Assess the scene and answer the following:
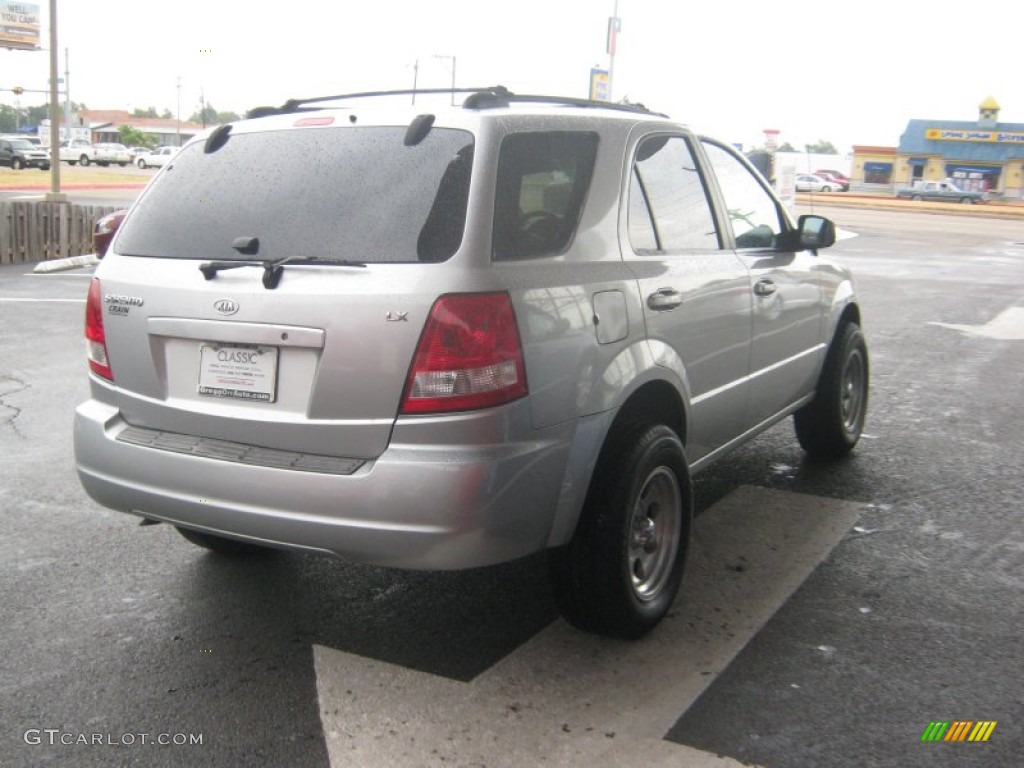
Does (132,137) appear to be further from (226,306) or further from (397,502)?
(397,502)

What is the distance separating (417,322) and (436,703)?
1.21 m

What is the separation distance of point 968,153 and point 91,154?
5953 centimetres

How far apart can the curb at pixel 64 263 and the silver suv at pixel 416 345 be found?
12.3m

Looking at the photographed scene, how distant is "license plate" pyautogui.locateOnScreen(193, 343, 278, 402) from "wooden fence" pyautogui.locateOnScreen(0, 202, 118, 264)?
14.1 metres

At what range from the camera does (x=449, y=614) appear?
13.0 feet

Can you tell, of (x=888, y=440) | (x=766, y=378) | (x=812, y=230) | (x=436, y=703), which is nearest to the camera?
(x=436, y=703)

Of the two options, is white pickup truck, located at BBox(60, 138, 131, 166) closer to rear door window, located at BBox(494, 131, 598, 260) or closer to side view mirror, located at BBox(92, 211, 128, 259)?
side view mirror, located at BBox(92, 211, 128, 259)

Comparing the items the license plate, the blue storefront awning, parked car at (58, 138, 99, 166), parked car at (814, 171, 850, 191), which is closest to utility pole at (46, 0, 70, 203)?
the license plate

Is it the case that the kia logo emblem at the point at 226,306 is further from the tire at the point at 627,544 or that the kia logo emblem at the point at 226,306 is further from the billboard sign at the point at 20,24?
the billboard sign at the point at 20,24

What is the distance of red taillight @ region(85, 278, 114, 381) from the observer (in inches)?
145

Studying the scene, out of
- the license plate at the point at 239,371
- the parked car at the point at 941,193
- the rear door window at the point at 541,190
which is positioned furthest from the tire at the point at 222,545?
the parked car at the point at 941,193

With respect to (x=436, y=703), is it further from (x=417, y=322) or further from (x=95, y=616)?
(x=95, y=616)

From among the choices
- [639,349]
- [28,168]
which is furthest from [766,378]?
[28,168]

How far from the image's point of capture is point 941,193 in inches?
2468
